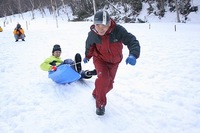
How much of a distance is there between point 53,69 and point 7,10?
59237 millimetres

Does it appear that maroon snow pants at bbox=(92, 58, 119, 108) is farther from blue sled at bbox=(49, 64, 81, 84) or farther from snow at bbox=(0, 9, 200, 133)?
blue sled at bbox=(49, 64, 81, 84)

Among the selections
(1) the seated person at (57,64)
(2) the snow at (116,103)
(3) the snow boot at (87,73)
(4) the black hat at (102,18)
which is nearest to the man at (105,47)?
(4) the black hat at (102,18)

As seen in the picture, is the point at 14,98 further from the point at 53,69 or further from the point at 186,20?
the point at 186,20

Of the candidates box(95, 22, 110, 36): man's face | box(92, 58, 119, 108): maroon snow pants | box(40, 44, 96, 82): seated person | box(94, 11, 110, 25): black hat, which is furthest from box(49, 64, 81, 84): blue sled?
box(94, 11, 110, 25): black hat

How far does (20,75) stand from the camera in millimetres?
6793

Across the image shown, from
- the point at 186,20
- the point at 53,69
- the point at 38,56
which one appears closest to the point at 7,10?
the point at 186,20

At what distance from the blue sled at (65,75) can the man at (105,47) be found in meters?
1.34

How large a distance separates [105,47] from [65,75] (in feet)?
5.89

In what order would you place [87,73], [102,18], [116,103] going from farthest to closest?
[87,73], [116,103], [102,18]

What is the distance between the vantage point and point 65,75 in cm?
517

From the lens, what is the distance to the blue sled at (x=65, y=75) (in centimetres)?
518

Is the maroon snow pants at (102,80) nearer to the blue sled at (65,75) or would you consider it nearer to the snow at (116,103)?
the snow at (116,103)

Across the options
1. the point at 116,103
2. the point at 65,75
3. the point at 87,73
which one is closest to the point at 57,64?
the point at 65,75

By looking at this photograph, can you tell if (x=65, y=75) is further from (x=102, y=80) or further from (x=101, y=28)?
(x=101, y=28)
